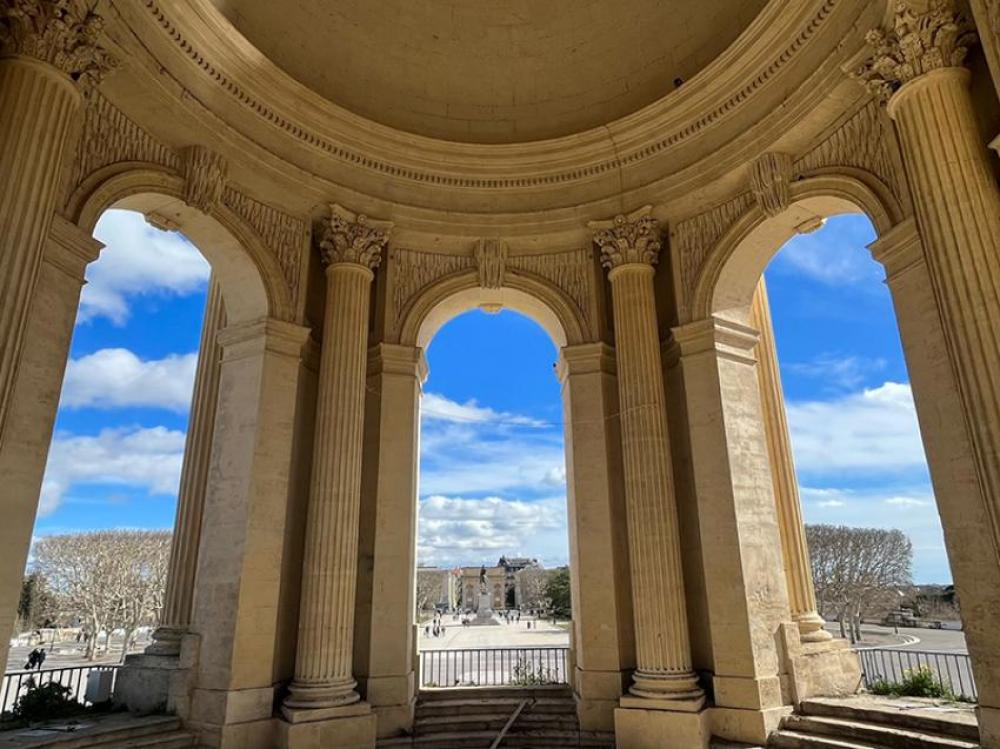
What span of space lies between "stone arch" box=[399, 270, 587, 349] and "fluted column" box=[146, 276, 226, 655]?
3.67 metres

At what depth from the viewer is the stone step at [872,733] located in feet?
24.8

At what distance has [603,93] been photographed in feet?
45.8

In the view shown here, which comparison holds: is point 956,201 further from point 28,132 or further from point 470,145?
point 28,132

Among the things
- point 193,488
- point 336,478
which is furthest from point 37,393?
point 336,478

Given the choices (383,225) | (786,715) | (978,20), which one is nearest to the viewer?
(978,20)

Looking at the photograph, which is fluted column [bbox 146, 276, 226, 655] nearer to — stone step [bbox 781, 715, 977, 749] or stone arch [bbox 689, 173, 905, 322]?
stone arch [bbox 689, 173, 905, 322]

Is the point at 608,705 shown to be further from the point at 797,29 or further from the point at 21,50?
the point at 21,50

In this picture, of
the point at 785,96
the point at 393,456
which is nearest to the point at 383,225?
the point at 393,456

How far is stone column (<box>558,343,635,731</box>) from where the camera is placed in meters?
10.7

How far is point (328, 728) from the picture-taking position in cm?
932

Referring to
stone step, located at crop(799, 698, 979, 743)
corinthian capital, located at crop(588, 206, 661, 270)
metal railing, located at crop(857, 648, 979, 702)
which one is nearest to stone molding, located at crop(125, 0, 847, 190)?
corinthian capital, located at crop(588, 206, 661, 270)

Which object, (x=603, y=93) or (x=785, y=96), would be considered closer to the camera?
(x=785, y=96)

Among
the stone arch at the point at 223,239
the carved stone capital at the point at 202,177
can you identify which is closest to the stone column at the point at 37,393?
the stone arch at the point at 223,239

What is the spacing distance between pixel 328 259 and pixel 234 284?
1760 millimetres
